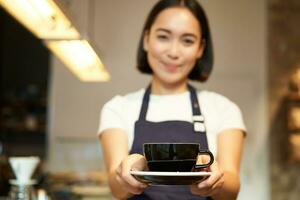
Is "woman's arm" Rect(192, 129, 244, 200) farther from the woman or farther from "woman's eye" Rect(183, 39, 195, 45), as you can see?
"woman's eye" Rect(183, 39, 195, 45)

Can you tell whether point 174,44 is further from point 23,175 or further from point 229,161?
point 23,175

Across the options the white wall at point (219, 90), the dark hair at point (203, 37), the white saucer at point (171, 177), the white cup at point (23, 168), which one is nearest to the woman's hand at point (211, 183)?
the white saucer at point (171, 177)

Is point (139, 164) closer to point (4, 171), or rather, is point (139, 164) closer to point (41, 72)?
point (4, 171)

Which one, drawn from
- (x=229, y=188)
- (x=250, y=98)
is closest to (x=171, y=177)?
(x=229, y=188)

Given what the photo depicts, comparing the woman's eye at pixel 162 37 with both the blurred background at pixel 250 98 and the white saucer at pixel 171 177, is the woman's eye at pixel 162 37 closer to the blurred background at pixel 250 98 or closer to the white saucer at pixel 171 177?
the white saucer at pixel 171 177

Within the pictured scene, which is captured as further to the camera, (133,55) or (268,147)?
(268,147)

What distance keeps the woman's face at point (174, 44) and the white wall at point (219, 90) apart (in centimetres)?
65

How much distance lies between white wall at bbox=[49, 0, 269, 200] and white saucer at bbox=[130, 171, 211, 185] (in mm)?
836

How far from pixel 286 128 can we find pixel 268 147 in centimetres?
11

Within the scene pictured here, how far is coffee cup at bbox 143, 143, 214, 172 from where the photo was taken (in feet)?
1.45

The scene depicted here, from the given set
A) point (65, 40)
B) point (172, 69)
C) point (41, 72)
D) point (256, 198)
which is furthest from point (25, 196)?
point (41, 72)

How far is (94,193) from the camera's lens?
894 millimetres

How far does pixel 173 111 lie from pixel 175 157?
19cm

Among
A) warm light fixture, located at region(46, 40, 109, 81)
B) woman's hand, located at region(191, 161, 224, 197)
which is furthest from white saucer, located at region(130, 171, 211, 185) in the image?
warm light fixture, located at region(46, 40, 109, 81)
